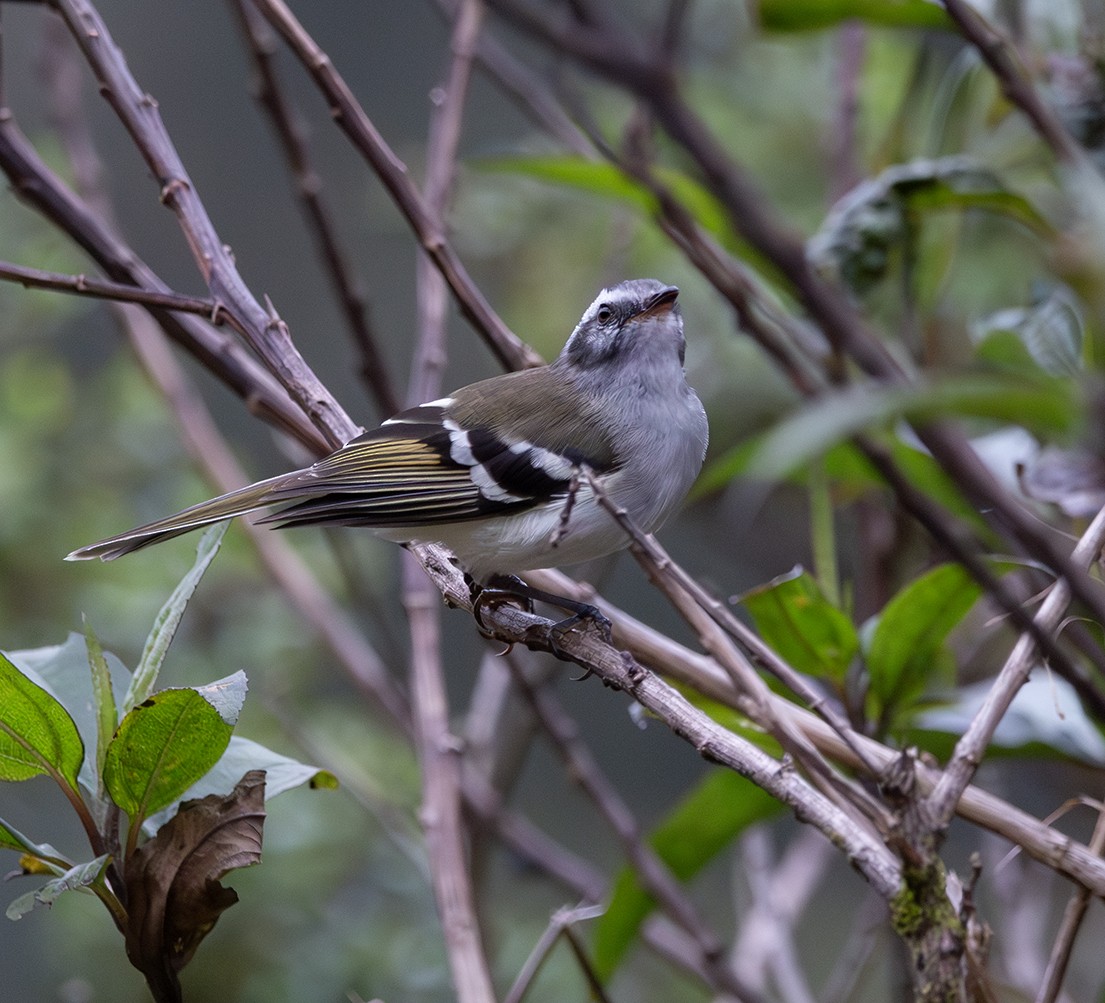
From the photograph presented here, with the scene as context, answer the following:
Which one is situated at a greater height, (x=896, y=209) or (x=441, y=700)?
(x=896, y=209)

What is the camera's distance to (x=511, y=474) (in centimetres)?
177

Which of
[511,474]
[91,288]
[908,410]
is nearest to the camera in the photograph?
[908,410]

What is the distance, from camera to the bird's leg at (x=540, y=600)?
56.4 inches

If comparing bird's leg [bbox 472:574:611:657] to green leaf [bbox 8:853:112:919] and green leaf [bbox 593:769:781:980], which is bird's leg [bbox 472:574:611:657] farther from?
green leaf [bbox 8:853:112:919]

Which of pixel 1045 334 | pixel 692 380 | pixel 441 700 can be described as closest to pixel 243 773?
pixel 441 700

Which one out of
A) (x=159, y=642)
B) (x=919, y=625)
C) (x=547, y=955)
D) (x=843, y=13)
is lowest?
(x=547, y=955)

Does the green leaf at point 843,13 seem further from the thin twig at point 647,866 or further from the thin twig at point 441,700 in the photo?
the thin twig at point 647,866

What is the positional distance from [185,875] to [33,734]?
6.8 inches

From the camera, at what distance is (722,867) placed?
4.88 m

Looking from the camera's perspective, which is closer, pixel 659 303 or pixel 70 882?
pixel 70 882

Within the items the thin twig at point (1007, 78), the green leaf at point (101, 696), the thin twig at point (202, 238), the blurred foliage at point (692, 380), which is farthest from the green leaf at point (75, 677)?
the thin twig at point (1007, 78)

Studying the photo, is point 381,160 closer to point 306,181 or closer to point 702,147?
point 306,181

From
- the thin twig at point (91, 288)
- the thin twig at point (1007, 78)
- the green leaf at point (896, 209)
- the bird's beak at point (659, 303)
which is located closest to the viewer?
the thin twig at point (1007, 78)

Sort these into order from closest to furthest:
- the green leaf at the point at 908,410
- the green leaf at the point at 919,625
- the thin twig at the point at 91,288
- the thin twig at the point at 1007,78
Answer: the green leaf at the point at 908,410, the thin twig at the point at 1007,78, the thin twig at the point at 91,288, the green leaf at the point at 919,625
